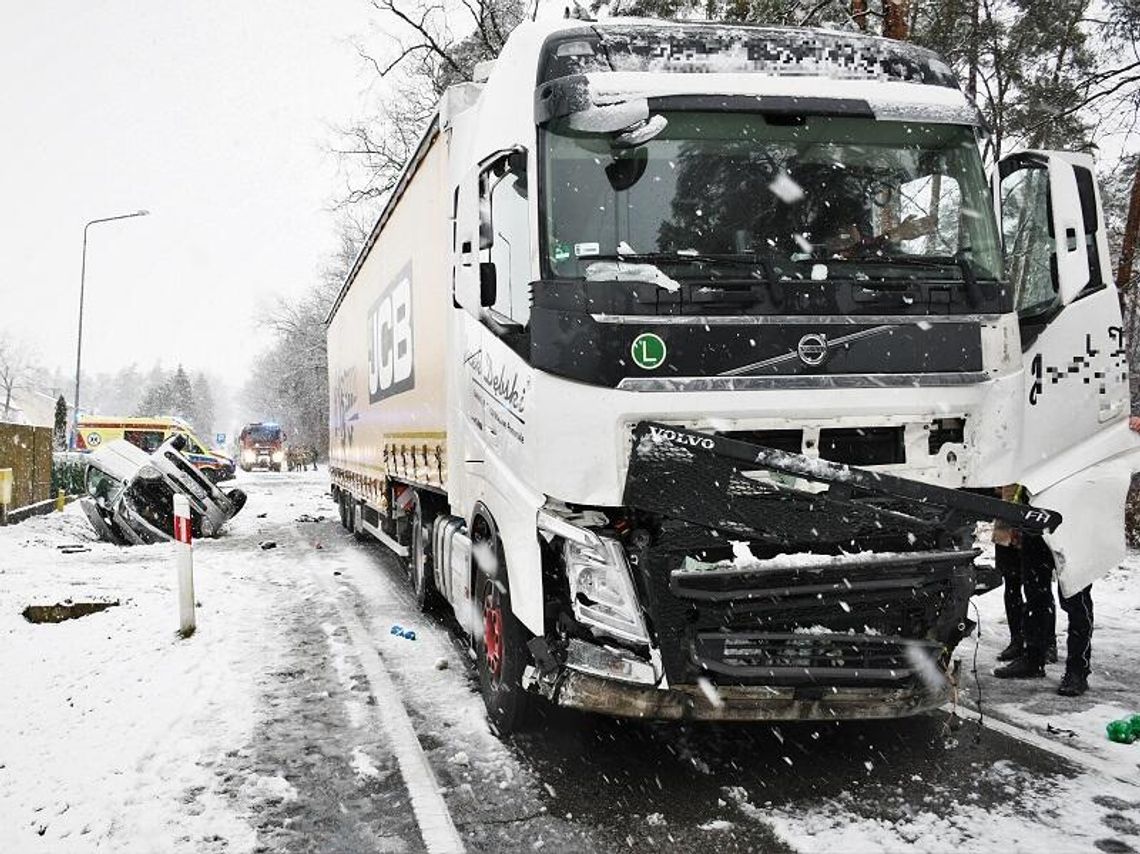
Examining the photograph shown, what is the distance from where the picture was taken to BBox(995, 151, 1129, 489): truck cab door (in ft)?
13.8

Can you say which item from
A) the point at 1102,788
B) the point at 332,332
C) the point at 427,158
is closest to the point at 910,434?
the point at 1102,788

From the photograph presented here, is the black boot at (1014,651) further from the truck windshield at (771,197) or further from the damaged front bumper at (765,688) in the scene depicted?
the truck windshield at (771,197)

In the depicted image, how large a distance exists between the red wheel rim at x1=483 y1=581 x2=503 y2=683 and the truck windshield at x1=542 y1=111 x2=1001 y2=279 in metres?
1.86

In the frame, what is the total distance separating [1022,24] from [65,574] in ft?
52.1

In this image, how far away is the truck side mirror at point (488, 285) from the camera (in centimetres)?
438

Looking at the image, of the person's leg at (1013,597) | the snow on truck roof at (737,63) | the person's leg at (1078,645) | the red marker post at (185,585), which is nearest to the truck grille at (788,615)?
the person's leg at (1078,645)

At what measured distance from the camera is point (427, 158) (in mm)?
6707

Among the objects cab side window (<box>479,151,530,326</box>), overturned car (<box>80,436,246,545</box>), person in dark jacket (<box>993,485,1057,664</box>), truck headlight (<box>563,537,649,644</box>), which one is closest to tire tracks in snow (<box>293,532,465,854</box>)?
truck headlight (<box>563,537,649,644</box>)

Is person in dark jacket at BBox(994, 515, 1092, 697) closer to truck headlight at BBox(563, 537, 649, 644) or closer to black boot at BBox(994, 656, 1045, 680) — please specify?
black boot at BBox(994, 656, 1045, 680)

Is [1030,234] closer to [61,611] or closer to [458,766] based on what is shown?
[458,766]

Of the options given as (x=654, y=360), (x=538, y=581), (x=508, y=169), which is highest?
(x=508, y=169)

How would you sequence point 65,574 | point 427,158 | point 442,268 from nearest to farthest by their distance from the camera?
point 442,268
point 427,158
point 65,574

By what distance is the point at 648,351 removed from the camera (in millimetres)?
3672

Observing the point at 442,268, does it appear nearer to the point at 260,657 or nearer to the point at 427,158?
the point at 427,158
